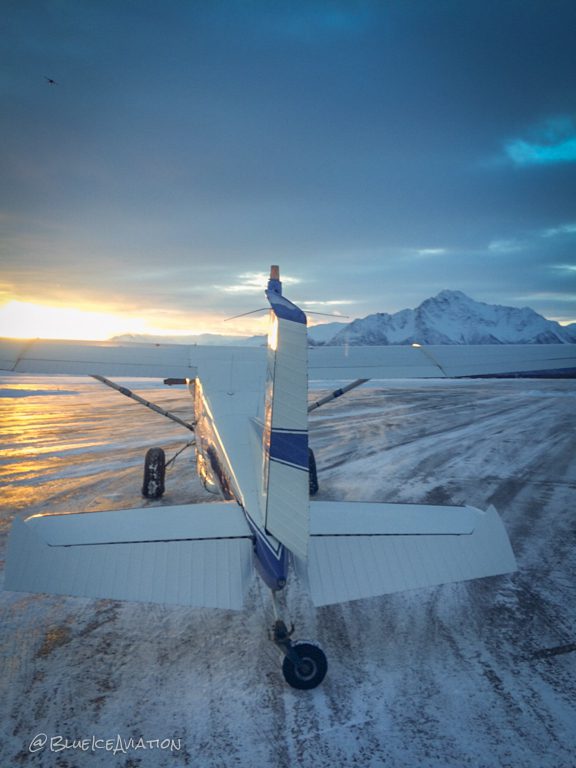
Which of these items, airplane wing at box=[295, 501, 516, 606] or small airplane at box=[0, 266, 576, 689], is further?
airplane wing at box=[295, 501, 516, 606]

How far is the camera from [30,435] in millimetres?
17094

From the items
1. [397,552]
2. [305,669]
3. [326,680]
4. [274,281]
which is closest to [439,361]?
[274,281]

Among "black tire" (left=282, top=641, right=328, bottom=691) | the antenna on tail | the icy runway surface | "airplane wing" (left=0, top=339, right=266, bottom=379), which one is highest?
the antenna on tail

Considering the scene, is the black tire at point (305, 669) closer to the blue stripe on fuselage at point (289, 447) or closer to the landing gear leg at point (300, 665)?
the landing gear leg at point (300, 665)

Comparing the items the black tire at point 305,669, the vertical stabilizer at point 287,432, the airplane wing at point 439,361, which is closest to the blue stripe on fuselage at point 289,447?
the vertical stabilizer at point 287,432

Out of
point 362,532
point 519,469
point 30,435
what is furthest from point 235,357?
point 30,435

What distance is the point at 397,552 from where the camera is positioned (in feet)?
13.7

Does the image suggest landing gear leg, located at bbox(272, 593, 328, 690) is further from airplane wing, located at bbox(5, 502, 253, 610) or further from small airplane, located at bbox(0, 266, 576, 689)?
airplane wing, located at bbox(5, 502, 253, 610)

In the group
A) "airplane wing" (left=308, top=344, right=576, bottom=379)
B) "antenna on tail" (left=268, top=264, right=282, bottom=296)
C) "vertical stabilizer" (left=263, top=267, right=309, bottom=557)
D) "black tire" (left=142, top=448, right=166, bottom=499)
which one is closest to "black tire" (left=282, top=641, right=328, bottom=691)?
"vertical stabilizer" (left=263, top=267, right=309, bottom=557)

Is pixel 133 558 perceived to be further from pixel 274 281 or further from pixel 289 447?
pixel 274 281

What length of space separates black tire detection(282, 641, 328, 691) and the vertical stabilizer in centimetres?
155

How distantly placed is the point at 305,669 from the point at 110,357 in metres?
8.24

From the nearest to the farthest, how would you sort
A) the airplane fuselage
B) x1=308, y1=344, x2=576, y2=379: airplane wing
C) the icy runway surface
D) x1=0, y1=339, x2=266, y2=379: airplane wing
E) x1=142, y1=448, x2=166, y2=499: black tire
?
the icy runway surface → the airplane fuselage → x1=308, y1=344, x2=576, y2=379: airplane wing → x1=0, y1=339, x2=266, y2=379: airplane wing → x1=142, y1=448, x2=166, y2=499: black tire

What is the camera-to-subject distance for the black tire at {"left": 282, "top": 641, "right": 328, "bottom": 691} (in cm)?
427
